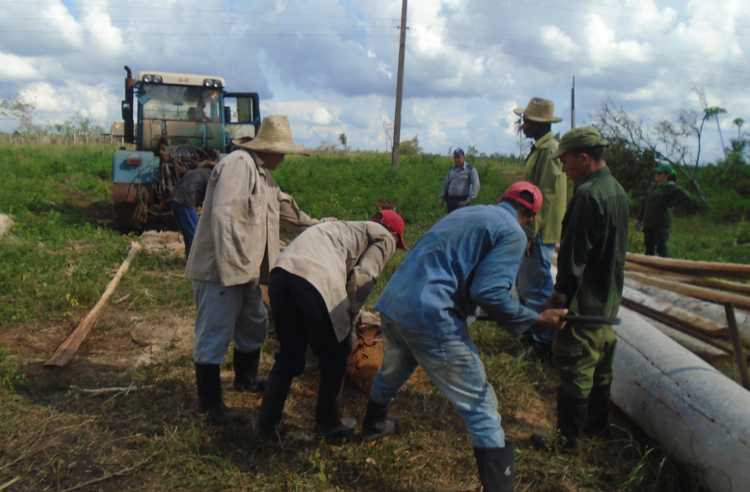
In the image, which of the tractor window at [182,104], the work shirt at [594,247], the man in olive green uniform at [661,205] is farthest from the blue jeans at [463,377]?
the tractor window at [182,104]

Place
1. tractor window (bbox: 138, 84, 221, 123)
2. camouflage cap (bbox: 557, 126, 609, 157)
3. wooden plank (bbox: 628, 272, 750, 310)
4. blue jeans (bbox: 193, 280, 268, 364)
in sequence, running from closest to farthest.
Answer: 1. camouflage cap (bbox: 557, 126, 609, 157)
2. blue jeans (bbox: 193, 280, 268, 364)
3. wooden plank (bbox: 628, 272, 750, 310)
4. tractor window (bbox: 138, 84, 221, 123)

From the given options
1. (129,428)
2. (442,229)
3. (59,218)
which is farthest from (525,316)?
(59,218)

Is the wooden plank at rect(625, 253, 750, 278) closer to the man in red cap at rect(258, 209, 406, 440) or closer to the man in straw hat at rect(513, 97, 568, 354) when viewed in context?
the man in straw hat at rect(513, 97, 568, 354)

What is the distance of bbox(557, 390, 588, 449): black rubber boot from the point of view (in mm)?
3475

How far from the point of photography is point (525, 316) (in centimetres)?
289

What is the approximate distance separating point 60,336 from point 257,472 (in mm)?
2947

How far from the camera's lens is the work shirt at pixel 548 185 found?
4.81m

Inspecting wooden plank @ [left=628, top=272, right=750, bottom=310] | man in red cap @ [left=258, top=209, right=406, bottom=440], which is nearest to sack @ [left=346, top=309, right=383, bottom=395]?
man in red cap @ [left=258, top=209, right=406, bottom=440]

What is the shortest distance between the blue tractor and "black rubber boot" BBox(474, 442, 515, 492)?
343 inches

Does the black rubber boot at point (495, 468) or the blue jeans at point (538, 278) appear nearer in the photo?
the black rubber boot at point (495, 468)

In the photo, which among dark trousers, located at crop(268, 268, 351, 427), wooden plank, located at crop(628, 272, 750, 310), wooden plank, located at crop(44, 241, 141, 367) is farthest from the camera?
wooden plank, located at crop(44, 241, 141, 367)

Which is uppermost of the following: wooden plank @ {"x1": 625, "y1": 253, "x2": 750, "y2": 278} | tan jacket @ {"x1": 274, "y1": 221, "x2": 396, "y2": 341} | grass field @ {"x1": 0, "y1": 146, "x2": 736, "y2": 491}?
tan jacket @ {"x1": 274, "y1": 221, "x2": 396, "y2": 341}

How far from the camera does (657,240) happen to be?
8039mm

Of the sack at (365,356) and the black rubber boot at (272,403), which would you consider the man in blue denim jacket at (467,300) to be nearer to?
the black rubber boot at (272,403)
